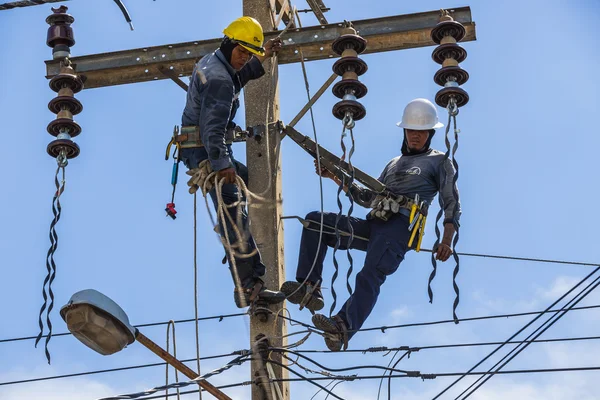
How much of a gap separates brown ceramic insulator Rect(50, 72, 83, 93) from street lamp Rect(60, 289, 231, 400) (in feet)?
7.22

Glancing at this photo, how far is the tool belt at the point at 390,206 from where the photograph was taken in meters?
11.6

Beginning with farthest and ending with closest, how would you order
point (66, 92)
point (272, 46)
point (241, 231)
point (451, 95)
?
point (66, 92), point (272, 46), point (241, 231), point (451, 95)

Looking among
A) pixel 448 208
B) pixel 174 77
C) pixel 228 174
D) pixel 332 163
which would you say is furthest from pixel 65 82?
→ pixel 448 208

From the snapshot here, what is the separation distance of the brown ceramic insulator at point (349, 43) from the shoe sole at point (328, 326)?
1879 mm

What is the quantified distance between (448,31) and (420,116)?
37.8 inches

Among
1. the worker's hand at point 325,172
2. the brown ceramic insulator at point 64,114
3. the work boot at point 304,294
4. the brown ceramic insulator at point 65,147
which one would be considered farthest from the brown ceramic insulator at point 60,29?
the work boot at point 304,294

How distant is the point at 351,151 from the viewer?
11.0 metres

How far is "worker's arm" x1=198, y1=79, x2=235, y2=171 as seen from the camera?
36.7ft

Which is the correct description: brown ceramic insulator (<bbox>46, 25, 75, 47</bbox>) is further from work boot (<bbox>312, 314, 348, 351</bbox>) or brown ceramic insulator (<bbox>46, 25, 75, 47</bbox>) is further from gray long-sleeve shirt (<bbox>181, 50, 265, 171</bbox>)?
work boot (<bbox>312, 314, 348, 351</bbox>)

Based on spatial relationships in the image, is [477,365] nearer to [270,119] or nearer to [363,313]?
[363,313]

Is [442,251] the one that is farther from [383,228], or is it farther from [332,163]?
[332,163]

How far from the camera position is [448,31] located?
37.2 feet

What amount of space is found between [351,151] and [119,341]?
6.47 ft

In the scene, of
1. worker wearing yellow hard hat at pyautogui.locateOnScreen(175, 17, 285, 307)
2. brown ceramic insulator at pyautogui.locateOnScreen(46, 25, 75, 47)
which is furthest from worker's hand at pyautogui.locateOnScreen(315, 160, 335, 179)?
brown ceramic insulator at pyautogui.locateOnScreen(46, 25, 75, 47)
